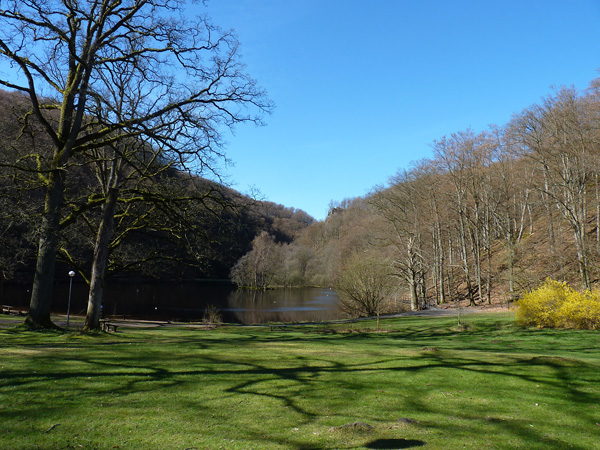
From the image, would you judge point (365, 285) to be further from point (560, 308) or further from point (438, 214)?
point (560, 308)

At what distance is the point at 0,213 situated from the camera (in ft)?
39.5

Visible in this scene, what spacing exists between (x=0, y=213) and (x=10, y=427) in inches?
392

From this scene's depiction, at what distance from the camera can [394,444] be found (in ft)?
14.3

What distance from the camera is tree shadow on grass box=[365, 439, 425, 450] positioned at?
4.31 metres

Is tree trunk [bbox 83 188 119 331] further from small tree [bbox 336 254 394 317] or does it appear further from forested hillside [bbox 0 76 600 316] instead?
small tree [bbox 336 254 394 317]

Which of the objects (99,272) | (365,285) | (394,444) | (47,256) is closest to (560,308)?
(365,285)

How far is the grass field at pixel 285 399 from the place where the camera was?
4.49 m

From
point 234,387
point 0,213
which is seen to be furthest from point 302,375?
point 0,213

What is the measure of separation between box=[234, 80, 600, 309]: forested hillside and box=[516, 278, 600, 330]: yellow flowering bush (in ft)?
23.4

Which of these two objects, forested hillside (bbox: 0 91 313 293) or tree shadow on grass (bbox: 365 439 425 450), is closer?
tree shadow on grass (bbox: 365 439 425 450)

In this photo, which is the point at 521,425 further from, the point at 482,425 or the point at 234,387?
the point at 234,387

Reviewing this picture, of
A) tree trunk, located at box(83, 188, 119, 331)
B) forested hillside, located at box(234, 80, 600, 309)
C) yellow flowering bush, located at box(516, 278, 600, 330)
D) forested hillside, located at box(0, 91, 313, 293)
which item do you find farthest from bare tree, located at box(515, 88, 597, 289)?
tree trunk, located at box(83, 188, 119, 331)

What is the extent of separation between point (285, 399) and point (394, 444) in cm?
205

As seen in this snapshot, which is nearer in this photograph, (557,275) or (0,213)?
(0,213)
